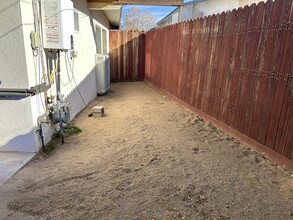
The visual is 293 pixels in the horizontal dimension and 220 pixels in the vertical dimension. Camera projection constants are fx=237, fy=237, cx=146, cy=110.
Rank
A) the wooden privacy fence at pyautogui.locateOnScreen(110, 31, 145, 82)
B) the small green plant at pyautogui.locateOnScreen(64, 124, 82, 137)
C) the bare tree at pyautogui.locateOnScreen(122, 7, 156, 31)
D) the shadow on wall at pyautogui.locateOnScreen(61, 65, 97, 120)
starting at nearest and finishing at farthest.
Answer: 1. the small green plant at pyautogui.locateOnScreen(64, 124, 82, 137)
2. the shadow on wall at pyautogui.locateOnScreen(61, 65, 97, 120)
3. the wooden privacy fence at pyautogui.locateOnScreen(110, 31, 145, 82)
4. the bare tree at pyautogui.locateOnScreen(122, 7, 156, 31)

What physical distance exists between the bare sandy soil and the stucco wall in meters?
0.44

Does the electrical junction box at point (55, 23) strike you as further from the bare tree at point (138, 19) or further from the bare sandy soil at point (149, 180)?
the bare tree at point (138, 19)

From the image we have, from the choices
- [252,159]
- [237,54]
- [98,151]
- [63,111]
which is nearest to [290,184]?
[252,159]

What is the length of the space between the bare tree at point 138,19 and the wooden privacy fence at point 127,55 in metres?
13.6

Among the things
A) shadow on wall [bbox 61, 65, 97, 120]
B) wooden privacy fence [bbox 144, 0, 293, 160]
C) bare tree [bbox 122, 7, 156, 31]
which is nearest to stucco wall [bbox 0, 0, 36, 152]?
shadow on wall [bbox 61, 65, 97, 120]

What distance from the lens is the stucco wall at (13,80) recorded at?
116 inches

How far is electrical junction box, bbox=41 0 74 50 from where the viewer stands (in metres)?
3.36

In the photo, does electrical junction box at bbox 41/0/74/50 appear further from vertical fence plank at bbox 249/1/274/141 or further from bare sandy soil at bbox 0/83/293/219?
vertical fence plank at bbox 249/1/274/141

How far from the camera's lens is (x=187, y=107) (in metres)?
6.16

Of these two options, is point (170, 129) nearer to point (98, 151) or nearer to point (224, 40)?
point (98, 151)

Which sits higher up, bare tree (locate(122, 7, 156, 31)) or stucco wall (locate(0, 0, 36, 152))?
bare tree (locate(122, 7, 156, 31))

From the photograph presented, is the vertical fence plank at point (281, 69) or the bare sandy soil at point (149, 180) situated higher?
the vertical fence plank at point (281, 69)

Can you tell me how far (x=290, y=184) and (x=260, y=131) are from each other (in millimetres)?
947

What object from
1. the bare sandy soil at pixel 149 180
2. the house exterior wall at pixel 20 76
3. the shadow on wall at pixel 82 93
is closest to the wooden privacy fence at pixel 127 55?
the shadow on wall at pixel 82 93
